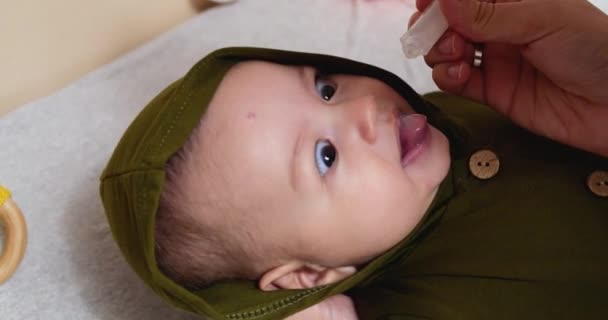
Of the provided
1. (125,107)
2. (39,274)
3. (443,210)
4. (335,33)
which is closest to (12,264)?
(39,274)

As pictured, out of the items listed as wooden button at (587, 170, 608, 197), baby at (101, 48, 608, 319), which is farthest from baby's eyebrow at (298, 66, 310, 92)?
wooden button at (587, 170, 608, 197)

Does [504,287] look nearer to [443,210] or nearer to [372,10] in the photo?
[443,210]

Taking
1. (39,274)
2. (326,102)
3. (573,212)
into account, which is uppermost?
(326,102)

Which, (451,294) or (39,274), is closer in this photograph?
(451,294)

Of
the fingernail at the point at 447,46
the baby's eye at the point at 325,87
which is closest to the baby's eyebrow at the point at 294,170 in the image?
the baby's eye at the point at 325,87

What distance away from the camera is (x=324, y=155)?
0.83 m

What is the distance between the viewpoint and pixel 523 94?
92 centimetres

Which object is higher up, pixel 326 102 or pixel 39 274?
pixel 326 102

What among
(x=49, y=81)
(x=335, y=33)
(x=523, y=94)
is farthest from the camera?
(x=335, y=33)

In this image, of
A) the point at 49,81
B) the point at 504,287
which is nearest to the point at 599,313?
the point at 504,287

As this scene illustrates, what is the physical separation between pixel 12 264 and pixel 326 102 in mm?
546

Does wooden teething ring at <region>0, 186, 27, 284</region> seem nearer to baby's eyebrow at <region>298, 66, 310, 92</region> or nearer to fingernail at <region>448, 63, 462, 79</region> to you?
baby's eyebrow at <region>298, 66, 310, 92</region>

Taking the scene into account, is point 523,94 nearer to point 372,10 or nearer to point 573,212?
point 573,212

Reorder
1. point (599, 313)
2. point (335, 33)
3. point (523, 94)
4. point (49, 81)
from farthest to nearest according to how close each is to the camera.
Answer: point (335, 33), point (49, 81), point (523, 94), point (599, 313)
